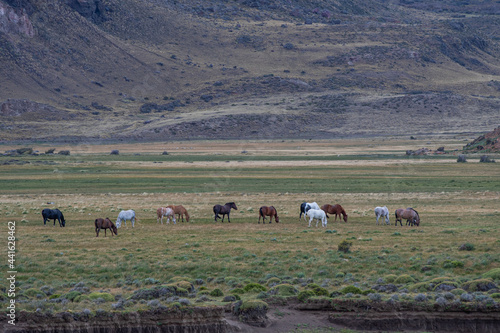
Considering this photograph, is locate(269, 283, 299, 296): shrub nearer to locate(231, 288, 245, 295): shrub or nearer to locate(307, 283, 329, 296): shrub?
locate(307, 283, 329, 296): shrub

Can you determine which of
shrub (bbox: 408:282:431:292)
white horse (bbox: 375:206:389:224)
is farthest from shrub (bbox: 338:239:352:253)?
white horse (bbox: 375:206:389:224)

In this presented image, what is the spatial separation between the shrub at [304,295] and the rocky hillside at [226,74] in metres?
104

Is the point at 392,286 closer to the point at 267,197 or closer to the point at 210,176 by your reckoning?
the point at 267,197

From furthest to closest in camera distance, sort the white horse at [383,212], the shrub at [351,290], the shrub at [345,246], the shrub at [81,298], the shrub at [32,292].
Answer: the white horse at [383,212] → the shrub at [345,246] → the shrub at [32,292] → the shrub at [351,290] → the shrub at [81,298]

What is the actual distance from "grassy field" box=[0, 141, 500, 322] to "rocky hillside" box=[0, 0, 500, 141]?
62087 millimetres

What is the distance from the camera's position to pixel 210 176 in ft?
196

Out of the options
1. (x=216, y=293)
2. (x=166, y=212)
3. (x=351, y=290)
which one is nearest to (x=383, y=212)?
(x=166, y=212)

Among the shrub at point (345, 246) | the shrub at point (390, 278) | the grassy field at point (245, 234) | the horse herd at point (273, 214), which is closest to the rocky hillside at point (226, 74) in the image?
the grassy field at point (245, 234)

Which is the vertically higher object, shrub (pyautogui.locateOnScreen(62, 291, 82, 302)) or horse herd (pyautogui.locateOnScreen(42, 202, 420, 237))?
horse herd (pyautogui.locateOnScreen(42, 202, 420, 237))

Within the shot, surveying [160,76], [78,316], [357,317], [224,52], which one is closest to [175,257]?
[78,316]

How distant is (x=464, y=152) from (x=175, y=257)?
68191 mm

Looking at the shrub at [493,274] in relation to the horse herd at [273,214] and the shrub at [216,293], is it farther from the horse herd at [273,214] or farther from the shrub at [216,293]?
the horse herd at [273,214]

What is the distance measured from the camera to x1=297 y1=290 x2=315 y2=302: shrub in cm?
1622

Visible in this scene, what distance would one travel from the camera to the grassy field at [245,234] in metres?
18.6
